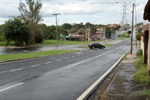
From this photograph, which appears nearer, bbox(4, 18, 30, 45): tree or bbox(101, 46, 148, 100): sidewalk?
bbox(101, 46, 148, 100): sidewalk

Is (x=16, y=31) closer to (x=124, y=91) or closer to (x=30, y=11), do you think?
(x=30, y=11)

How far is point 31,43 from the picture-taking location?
86.1 m

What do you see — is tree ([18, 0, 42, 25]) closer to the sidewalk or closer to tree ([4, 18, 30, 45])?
tree ([4, 18, 30, 45])

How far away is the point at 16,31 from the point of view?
75375mm

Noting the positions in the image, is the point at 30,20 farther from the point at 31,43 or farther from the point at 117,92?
the point at 117,92

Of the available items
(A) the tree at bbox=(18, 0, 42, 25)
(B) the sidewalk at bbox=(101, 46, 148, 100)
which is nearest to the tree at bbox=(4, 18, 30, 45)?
(A) the tree at bbox=(18, 0, 42, 25)

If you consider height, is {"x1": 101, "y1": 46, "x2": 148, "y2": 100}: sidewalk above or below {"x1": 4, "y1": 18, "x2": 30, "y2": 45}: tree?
below

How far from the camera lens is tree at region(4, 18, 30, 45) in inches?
2975

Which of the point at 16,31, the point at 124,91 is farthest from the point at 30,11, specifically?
the point at 124,91

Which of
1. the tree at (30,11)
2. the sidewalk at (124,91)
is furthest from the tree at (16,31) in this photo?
the sidewalk at (124,91)

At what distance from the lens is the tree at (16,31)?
75556 mm

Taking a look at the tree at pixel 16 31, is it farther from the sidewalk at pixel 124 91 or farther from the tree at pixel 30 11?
the sidewalk at pixel 124 91

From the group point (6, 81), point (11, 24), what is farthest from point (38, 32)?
point (6, 81)

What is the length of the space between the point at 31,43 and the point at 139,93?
253 feet
